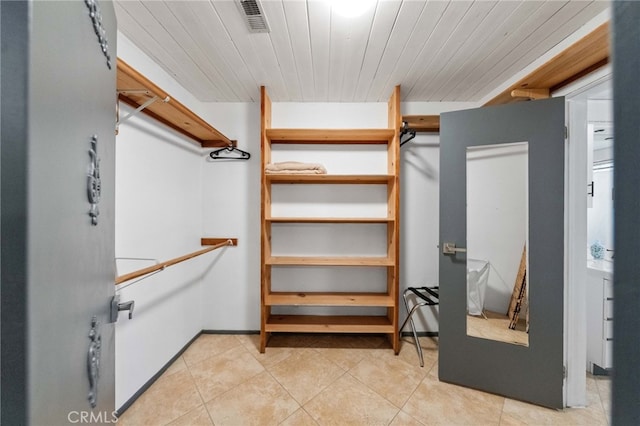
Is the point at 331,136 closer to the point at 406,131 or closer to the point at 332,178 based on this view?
the point at 332,178

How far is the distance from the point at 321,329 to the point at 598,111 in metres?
2.66

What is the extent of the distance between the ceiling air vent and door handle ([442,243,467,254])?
5.99ft

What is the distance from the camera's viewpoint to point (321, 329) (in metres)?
1.94

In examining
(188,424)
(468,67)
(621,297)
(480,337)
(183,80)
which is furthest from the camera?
(183,80)

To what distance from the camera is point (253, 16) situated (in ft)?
3.99

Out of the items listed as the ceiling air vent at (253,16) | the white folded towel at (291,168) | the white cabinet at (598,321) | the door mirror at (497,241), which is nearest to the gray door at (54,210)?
the ceiling air vent at (253,16)

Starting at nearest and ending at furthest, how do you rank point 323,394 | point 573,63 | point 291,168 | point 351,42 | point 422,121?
point 573,63 < point 351,42 < point 323,394 < point 291,168 < point 422,121

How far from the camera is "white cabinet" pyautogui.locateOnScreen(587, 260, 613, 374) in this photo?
166cm

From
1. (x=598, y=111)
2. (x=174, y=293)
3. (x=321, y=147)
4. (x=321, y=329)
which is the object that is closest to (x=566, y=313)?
(x=598, y=111)

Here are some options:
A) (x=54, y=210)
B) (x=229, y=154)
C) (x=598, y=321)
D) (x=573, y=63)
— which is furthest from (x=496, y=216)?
(x=229, y=154)

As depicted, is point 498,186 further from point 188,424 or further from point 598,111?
point 188,424

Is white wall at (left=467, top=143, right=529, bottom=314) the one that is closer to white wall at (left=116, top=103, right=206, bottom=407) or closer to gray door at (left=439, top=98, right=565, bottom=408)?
gray door at (left=439, top=98, right=565, bottom=408)

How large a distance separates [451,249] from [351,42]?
1546 millimetres

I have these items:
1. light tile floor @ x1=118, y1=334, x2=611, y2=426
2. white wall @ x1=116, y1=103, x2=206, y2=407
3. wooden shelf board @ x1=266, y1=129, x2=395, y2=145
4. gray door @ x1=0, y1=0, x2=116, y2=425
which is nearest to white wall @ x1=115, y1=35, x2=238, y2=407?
white wall @ x1=116, y1=103, x2=206, y2=407
